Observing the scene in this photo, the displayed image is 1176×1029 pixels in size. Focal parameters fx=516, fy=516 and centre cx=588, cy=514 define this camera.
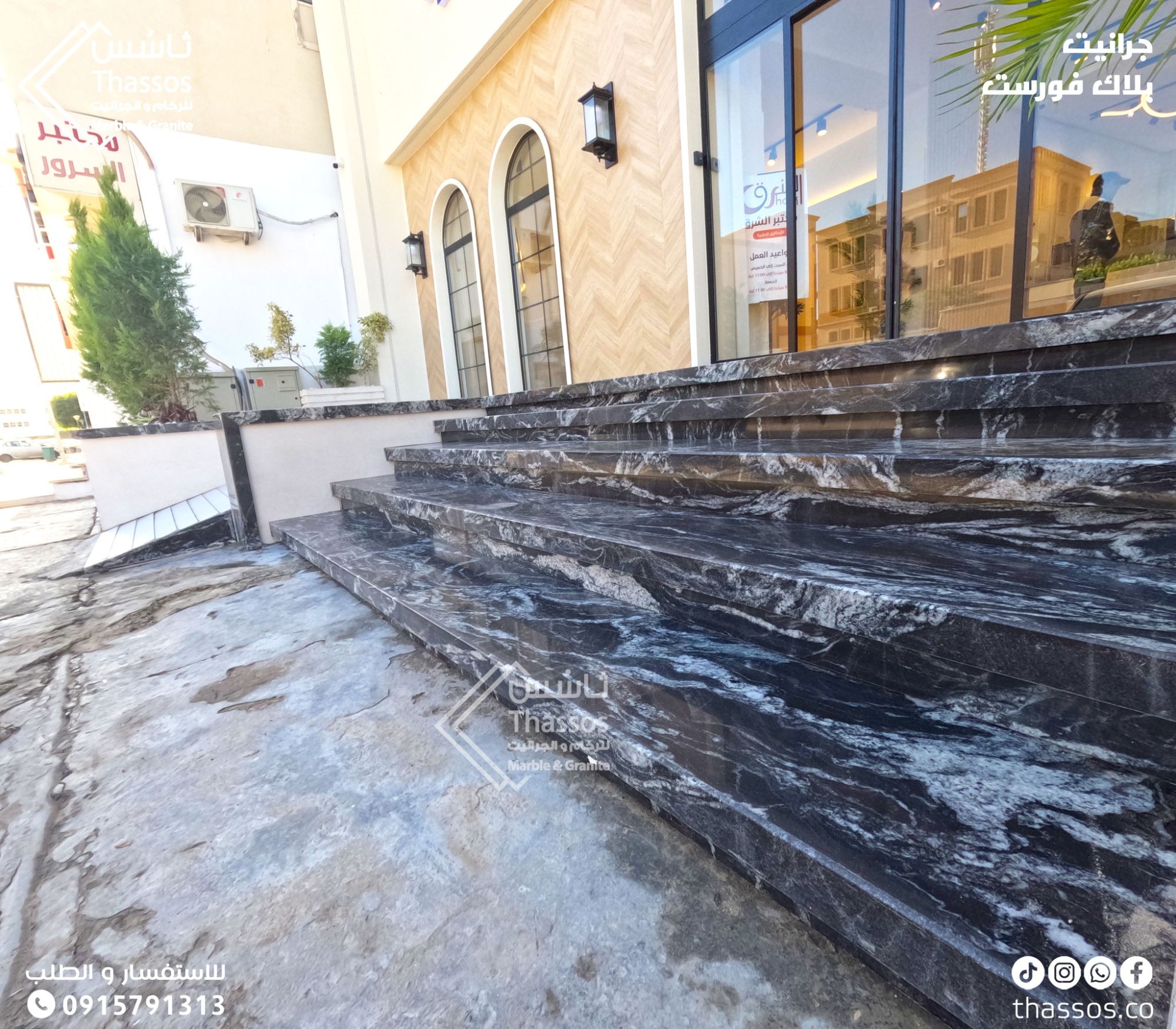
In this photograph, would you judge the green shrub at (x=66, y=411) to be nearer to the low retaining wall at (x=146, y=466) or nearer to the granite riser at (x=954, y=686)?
the low retaining wall at (x=146, y=466)

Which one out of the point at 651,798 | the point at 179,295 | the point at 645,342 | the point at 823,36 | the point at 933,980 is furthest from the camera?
the point at 179,295

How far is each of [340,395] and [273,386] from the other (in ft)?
5.61

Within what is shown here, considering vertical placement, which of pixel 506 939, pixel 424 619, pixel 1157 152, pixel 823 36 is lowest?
pixel 506 939

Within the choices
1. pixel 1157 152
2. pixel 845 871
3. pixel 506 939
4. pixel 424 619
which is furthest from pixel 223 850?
pixel 1157 152

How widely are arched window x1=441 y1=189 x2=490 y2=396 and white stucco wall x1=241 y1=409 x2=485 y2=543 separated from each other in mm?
2670

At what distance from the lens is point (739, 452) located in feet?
5.42

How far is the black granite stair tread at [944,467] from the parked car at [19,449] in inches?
864

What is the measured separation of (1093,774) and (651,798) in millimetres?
692

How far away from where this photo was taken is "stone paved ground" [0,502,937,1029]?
27.7 inches

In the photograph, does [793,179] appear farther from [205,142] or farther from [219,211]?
[205,142]

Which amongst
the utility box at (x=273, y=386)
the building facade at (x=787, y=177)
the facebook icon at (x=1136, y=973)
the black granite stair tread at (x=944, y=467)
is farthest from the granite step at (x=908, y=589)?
the utility box at (x=273, y=386)

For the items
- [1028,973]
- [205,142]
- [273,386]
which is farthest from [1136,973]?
[205,142]

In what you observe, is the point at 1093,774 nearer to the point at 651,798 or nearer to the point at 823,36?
the point at 651,798

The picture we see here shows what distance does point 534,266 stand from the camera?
5.49 m
